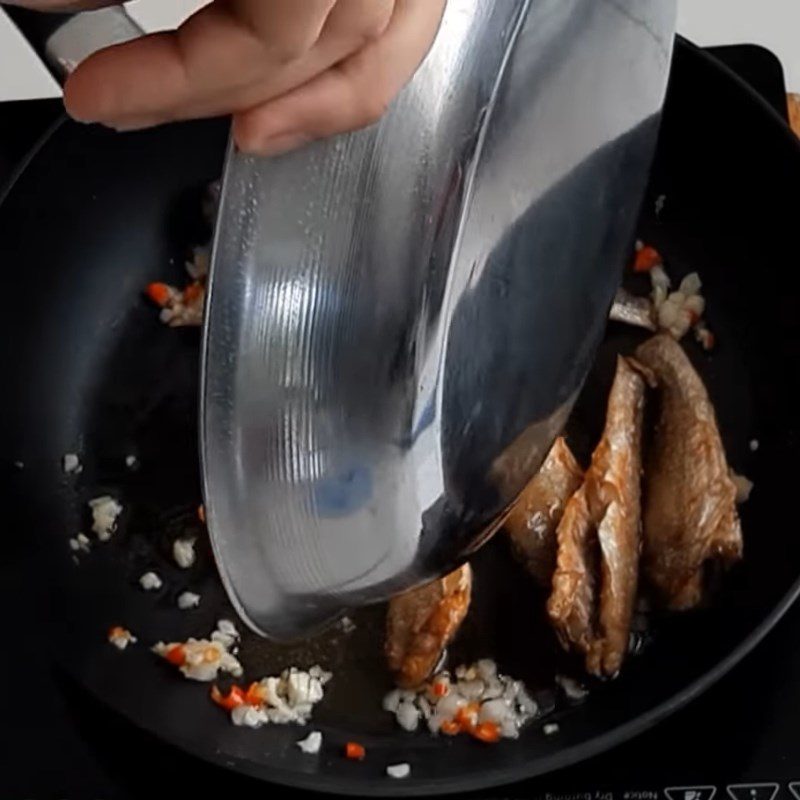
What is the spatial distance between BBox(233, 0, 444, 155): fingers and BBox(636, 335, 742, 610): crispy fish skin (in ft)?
1.55

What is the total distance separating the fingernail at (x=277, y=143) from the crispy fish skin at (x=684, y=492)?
0.47 meters

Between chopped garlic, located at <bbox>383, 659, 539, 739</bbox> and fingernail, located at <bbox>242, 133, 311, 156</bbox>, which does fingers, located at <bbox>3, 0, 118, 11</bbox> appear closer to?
fingernail, located at <bbox>242, 133, 311, 156</bbox>

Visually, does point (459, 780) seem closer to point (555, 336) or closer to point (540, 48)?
point (555, 336)

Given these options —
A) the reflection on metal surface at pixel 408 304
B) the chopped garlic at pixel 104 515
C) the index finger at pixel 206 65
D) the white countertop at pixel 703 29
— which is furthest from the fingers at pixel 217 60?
the white countertop at pixel 703 29

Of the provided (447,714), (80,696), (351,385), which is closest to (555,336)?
(351,385)

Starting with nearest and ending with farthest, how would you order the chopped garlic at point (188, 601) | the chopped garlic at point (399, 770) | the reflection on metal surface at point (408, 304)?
1. the reflection on metal surface at point (408, 304)
2. the chopped garlic at point (399, 770)
3. the chopped garlic at point (188, 601)

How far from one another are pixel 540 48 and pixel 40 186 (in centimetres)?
50

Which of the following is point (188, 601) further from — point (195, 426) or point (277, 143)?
point (277, 143)

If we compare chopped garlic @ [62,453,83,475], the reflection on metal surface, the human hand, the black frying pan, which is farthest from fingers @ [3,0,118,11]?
chopped garlic @ [62,453,83,475]

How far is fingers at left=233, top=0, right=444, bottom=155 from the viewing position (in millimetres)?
464

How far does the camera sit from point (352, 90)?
1.55 feet

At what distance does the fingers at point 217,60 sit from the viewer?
1.34 feet

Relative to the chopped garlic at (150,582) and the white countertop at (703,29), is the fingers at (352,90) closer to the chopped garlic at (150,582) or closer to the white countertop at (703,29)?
the chopped garlic at (150,582)

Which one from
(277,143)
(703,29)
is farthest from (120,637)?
(703,29)
